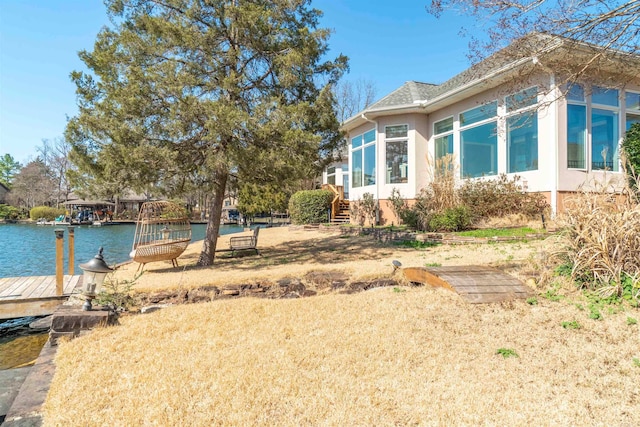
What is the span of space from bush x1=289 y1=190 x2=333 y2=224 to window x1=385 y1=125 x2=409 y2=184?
17.2ft

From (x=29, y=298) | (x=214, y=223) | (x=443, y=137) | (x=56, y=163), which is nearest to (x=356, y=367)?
(x=29, y=298)

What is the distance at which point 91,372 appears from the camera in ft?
10.4

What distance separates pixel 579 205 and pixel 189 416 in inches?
218

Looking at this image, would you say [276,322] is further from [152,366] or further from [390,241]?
[390,241]

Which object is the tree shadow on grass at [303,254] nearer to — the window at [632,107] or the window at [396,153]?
the window at [396,153]

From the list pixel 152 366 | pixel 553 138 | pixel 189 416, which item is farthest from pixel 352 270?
pixel 553 138

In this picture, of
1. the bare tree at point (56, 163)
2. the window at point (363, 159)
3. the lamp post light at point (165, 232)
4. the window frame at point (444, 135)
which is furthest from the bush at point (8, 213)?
the window frame at point (444, 135)

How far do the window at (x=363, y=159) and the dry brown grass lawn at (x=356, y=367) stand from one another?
36.1ft

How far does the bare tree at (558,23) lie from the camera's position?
489 centimetres

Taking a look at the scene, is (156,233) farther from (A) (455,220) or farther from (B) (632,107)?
(B) (632,107)

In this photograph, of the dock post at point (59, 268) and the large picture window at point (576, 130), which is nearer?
the dock post at point (59, 268)

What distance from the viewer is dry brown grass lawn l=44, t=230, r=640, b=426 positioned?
249 cm

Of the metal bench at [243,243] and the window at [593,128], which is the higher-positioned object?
the window at [593,128]

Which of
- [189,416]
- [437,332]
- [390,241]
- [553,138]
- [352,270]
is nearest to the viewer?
[189,416]
